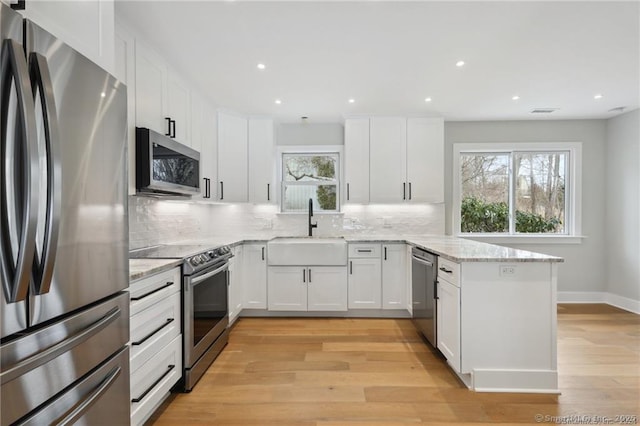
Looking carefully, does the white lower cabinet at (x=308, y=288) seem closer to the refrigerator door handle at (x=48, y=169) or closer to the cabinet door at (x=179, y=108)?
the cabinet door at (x=179, y=108)

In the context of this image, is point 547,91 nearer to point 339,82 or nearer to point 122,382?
point 339,82

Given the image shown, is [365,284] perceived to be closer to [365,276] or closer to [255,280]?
[365,276]

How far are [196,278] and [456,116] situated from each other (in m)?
3.76

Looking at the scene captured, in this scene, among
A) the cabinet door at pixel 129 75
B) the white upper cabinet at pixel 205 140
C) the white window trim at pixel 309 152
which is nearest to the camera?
the cabinet door at pixel 129 75

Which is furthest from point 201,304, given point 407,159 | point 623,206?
point 623,206

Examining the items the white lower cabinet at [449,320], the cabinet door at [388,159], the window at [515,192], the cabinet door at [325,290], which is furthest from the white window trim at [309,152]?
the white lower cabinet at [449,320]

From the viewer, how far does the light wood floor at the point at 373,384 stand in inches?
77.2

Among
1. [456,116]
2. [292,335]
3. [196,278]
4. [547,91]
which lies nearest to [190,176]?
[196,278]

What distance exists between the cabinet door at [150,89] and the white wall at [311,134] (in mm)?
→ 2016

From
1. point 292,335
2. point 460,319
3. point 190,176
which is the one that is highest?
point 190,176

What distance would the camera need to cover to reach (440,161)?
412 cm

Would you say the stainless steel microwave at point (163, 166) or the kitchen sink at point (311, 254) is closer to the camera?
the stainless steel microwave at point (163, 166)

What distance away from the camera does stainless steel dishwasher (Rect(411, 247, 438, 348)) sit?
2719 mm

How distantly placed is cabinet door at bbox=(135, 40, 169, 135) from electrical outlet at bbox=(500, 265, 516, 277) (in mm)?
2779
